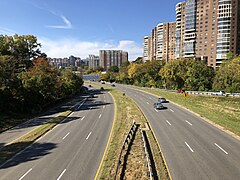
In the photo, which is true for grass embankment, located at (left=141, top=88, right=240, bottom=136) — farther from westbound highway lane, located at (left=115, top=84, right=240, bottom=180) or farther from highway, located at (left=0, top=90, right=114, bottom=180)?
highway, located at (left=0, top=90, right=114, bottom=180)

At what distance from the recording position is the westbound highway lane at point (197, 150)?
45.0 ft

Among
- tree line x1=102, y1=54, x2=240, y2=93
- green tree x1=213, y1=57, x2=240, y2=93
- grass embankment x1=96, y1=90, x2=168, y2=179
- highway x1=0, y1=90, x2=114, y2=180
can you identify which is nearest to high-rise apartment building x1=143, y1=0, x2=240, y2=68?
tree line x1=102, y1=54, x2=240, y2=93

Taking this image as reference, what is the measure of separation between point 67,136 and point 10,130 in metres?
9.87

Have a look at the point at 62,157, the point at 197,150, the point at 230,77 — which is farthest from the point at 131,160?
the point at 230,77

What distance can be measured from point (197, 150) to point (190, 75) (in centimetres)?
5652

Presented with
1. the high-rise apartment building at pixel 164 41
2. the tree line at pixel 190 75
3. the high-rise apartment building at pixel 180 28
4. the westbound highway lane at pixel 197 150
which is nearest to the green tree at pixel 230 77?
the tree line at pixel 190 75

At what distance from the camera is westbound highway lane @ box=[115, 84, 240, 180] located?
13721 millimetres

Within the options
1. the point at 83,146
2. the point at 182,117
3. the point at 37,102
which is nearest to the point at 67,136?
the point at 83,146

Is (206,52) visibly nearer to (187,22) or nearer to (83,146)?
(187,22)

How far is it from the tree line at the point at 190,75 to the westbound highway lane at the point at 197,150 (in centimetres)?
3621

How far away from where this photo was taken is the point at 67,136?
75.9ft

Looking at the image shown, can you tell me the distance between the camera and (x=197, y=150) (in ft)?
58.2

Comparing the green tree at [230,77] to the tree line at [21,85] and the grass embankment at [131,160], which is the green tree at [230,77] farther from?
the tree line at [21,85]

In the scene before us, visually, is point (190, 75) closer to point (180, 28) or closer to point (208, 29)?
point (208, 29)
